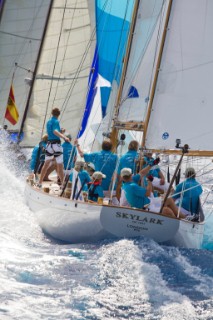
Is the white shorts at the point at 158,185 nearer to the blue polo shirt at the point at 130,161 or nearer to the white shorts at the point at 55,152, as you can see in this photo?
the blue polo shirt at the point at 130,161

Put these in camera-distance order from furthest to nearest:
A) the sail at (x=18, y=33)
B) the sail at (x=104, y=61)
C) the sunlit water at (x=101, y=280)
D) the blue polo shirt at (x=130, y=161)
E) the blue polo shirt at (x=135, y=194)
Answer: the sail at (x=18, y=33)
the sail at (x=104, y=61)
the blue polo shirt at (x=130, y=161)
the blue polo shirt at (x=135, y=194)
the sunlit water at (x=101, y=280)

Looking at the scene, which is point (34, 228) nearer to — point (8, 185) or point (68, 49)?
point (8, 185)

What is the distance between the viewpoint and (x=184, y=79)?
16094mm

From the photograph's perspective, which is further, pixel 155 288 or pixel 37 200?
pixel 37 200

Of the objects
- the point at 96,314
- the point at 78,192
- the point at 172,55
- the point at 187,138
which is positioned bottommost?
the point at 96,314

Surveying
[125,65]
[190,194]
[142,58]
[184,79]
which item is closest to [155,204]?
[190,194]

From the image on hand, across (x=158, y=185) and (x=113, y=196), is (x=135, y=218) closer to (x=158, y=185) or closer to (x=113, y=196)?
(x=113, y=196)

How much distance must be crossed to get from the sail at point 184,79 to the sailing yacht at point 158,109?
16 millimetres

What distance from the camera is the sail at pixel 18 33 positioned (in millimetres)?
32375

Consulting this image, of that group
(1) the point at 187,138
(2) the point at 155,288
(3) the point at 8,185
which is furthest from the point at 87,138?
(2) the point at 155,288

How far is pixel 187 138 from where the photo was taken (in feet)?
51.9

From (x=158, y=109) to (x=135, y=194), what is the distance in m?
1.97

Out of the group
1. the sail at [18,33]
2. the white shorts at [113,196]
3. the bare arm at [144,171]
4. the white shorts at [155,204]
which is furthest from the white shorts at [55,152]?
the sail at [18,33]

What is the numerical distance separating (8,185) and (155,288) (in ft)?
35.9
